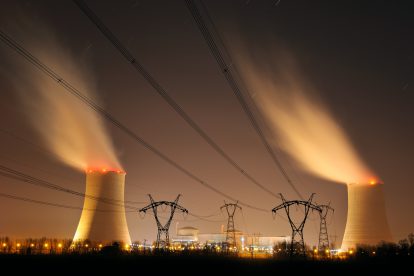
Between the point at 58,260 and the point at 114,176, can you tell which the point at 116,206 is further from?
the point at 58,260

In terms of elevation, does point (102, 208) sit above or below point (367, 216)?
above

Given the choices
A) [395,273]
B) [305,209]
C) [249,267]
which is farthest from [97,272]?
[305,209]

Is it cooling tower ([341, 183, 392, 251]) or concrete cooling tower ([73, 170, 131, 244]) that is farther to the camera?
cooling tower ([341, 183, 392, 251])

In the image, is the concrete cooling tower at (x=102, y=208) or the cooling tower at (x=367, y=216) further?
the cooling tower at (x=367, y=216)
